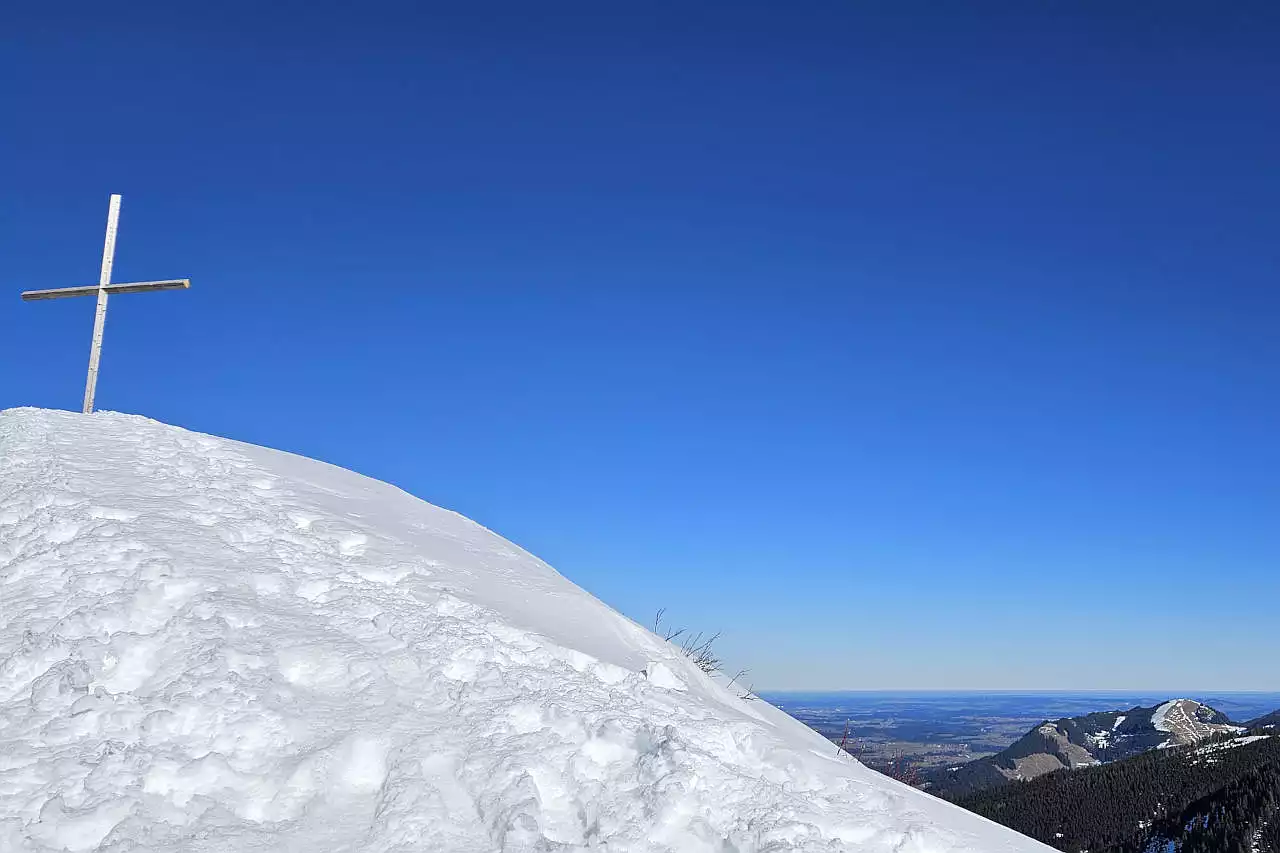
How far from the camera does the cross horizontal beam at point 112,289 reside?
16.2m

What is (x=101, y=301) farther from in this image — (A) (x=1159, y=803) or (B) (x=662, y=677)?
(A) (x=1159, y=803)

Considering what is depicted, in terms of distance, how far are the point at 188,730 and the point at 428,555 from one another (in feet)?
15.4

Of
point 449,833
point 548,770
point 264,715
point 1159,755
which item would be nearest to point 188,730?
point 264,715

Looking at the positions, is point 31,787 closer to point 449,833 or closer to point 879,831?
point 449,833

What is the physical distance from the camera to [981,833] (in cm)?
651

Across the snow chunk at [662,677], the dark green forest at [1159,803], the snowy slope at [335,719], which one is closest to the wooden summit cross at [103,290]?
the snowy slope at [335,719]

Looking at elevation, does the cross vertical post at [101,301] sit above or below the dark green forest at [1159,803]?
above

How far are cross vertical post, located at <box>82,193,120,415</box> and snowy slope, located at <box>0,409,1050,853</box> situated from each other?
716 centimetres

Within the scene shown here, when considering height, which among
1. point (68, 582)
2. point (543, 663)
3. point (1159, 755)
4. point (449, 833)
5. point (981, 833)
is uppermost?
point (68, 582)

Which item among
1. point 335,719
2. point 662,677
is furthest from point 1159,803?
point 335,719

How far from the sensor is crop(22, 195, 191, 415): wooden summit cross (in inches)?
624

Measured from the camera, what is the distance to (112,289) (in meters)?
16.4

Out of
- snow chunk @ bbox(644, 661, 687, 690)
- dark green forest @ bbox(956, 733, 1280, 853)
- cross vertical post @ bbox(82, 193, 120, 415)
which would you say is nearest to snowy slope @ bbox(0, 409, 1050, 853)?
snow chunk @ bbox(644, 661, 687, 690)

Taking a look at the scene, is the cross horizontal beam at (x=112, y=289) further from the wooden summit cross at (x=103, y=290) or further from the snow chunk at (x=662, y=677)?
the snow chunk at (x=662, y=677)
